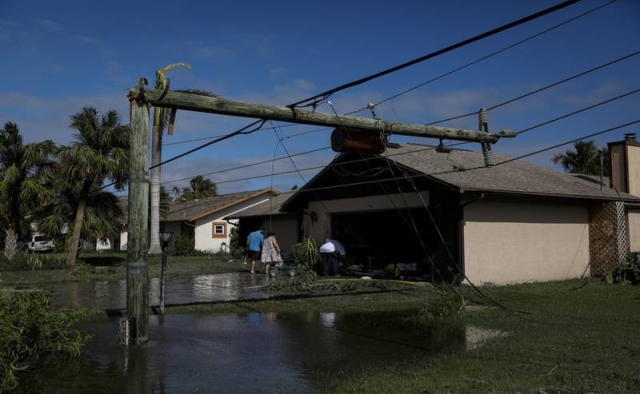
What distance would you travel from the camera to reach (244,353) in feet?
27.9

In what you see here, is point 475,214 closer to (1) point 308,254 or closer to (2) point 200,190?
(1) point 308,254

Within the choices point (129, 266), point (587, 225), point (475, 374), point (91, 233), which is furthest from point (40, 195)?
point (475, 374)

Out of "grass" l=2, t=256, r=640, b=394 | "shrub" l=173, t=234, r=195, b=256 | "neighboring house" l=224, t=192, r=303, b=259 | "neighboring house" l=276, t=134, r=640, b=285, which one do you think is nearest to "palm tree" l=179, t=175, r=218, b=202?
"shrub" l=173, t=234, r=195, b=256

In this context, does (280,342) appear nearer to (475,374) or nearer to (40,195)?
(475,374)

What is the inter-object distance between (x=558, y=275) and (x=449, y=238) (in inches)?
188

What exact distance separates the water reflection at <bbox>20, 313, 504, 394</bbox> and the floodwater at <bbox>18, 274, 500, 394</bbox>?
12 millimetres

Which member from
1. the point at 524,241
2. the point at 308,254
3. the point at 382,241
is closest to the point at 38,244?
the point at 382,241

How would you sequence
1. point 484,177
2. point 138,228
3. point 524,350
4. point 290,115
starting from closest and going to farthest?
point 524,350 < point 138,228 < point 290,115 < point 484,177

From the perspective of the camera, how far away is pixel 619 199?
20.5 m

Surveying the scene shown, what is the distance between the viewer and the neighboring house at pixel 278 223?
27797 mm

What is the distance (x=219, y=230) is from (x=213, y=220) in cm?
95

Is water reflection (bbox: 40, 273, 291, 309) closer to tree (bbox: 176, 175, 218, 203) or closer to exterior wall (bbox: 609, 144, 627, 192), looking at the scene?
exterior wall (bbox: 609, 144, 627, 192)

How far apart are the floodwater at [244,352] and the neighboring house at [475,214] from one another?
17.6 feet

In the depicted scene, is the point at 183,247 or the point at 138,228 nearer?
the point at 138,228
